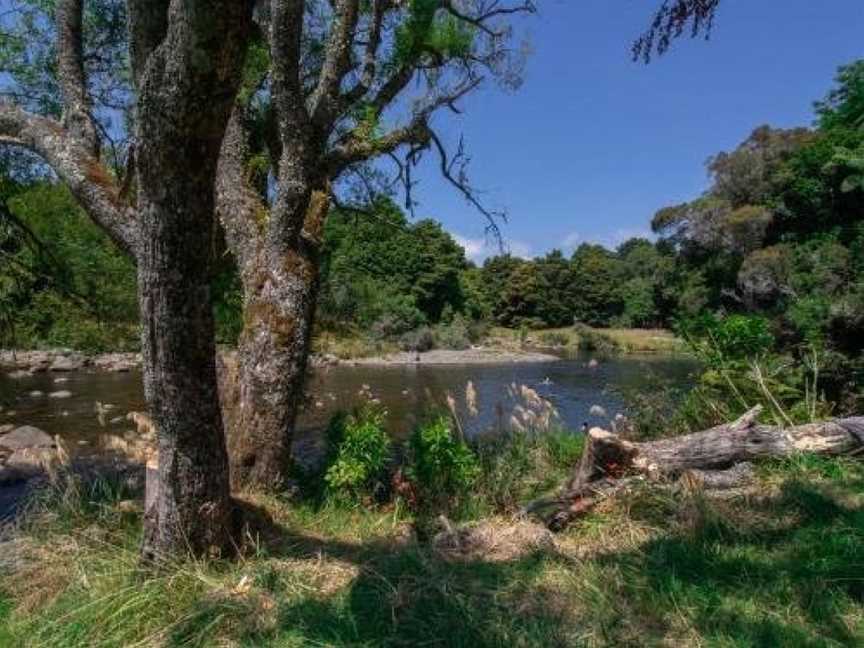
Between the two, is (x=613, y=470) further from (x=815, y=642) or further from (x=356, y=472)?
(x=815, y=642)

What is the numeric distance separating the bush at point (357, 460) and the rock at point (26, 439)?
8181 mm

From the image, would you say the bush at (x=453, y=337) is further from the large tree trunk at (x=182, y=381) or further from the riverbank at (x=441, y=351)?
the large tree trunk at (x=182, y=381)

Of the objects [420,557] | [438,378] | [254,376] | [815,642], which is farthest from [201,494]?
[438,378]

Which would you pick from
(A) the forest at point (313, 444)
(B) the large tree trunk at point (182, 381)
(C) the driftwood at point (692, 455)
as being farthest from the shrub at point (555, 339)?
(B) the large tree trunk at point (182, 381)

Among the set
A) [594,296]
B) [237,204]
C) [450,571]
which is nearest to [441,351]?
[594,296]

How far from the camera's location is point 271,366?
5781mm

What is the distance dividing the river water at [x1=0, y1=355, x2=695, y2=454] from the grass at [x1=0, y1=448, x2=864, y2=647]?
295cm

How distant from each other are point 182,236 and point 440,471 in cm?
353

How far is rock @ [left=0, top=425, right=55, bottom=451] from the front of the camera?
12289mm

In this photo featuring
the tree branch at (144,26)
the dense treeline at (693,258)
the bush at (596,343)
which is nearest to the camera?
the tree branch at (144,26)

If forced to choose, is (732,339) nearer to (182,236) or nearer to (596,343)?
(182,236)

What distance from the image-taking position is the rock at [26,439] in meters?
12.3

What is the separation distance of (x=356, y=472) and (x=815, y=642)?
3539mm

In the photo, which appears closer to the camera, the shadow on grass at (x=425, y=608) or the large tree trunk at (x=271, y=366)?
the shadow on grass at (x=425, y=608)
